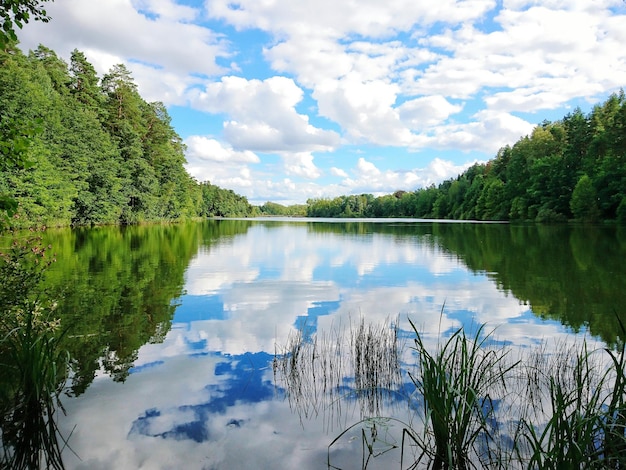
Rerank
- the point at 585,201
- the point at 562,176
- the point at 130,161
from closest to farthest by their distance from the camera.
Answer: the point at 130,161
the point at 585,201
the point at 562,176

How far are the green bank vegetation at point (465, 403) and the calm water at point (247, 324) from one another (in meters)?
0.18

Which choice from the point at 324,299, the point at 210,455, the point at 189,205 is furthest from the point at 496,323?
the point at 189,205

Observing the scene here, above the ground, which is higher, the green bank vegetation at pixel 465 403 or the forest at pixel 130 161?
the forest at pixel 130 161

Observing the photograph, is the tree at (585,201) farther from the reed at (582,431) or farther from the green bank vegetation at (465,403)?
the reed at (582,431)

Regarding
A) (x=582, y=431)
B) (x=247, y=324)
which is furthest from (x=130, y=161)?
(x=582, y=431)

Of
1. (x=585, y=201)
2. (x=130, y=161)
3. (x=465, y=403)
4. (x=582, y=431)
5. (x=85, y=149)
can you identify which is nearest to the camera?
(x=582, y=431)

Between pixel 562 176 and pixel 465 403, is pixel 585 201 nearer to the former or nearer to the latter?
pixel 562 176

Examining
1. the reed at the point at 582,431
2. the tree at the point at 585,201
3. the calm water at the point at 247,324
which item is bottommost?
the calm water at the point at 247,324

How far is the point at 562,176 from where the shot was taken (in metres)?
65.9

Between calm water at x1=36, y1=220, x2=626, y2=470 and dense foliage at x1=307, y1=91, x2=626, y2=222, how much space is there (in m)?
37.9

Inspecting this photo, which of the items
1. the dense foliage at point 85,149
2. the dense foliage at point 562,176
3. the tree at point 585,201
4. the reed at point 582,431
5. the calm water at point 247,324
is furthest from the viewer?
the tree at point 585,201

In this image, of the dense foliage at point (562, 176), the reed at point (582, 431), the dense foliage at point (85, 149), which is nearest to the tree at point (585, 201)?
the dense foliage at point (562, 176)

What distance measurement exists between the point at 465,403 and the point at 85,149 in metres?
47.3

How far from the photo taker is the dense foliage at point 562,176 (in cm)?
5400
